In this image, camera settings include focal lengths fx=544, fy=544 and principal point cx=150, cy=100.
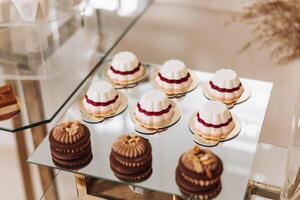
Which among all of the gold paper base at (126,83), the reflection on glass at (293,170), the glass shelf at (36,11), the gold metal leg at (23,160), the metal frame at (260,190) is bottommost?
the gold metal leg at (23,160)

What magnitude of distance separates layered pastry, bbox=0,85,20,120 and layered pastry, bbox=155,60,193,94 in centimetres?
32

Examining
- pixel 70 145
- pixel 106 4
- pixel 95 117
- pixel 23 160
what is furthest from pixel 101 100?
pixel 23 160

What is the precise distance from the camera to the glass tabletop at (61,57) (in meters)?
1.12

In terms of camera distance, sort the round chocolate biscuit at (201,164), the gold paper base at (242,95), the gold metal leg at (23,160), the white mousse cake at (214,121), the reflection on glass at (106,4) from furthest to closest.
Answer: the gold metal leg at (23,160)
the reflection on glass at (106,4)
the gold paper base at (242,95)
the white mousse cake at (214,121)
the round chocolate biscuit at (201,164)

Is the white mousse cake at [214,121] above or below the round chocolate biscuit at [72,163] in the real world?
above

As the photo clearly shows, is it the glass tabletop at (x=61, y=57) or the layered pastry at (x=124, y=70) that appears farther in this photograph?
the layered pastry at (x=124, y=70)

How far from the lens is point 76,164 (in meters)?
1.05

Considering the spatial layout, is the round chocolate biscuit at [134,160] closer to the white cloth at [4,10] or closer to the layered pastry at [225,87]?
the layered pastry at [225,87]

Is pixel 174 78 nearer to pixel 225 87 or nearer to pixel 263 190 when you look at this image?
pixel 225 87

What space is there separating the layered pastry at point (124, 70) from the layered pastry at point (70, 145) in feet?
0.67

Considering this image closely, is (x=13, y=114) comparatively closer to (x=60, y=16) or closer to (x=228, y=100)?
(x=60, y=16)

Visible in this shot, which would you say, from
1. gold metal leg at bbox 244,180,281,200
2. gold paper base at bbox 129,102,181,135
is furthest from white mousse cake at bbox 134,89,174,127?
gold metal leg at bbox 244,180,281,200

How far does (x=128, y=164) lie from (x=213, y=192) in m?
0.16

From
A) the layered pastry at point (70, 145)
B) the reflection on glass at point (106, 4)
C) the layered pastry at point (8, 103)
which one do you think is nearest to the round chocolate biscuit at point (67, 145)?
the layered pastry at point (70, 145)
